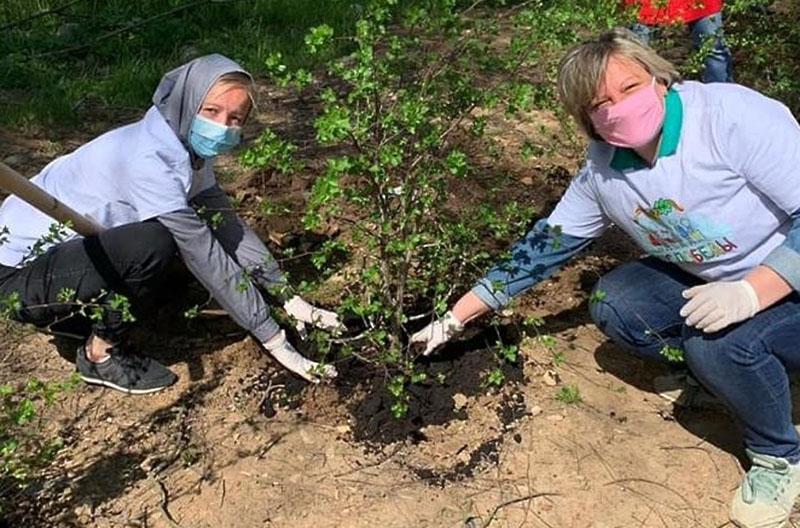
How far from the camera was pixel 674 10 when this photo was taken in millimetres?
4145

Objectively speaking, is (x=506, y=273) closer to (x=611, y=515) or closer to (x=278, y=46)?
(x=611, y=515)

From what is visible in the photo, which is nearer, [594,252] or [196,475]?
[196,475]

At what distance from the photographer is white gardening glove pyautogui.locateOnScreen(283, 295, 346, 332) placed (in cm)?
306

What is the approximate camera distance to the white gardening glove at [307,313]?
10.0 feet

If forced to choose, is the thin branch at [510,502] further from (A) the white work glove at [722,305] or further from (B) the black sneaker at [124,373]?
(B) the black sneaker at [124,373]

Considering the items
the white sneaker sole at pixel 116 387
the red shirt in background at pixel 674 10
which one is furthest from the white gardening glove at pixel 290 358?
the red shirt in background at pixel 674 10

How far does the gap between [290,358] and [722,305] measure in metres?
1.27

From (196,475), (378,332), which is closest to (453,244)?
(378,332)

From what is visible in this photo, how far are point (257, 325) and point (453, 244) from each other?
0.63m

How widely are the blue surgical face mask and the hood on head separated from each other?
0.03 metres

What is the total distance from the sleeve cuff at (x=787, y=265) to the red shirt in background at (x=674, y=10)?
1.09m

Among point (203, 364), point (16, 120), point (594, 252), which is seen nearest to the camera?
point (203, 364)

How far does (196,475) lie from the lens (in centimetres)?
276

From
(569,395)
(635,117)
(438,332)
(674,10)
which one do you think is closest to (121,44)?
(674,10)
